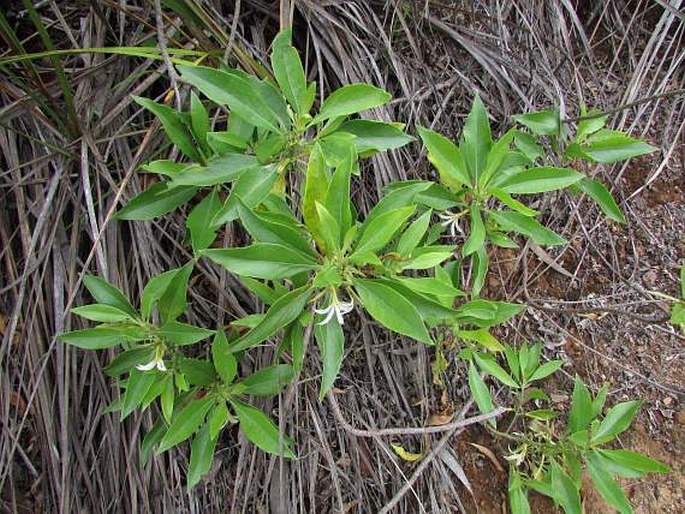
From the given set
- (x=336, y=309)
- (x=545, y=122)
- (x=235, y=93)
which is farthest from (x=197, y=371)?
(x=545, y=122)

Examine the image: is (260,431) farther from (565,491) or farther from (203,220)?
(565,491)

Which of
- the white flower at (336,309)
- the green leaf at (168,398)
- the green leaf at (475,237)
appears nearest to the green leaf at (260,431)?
the green leaf at (168,398)

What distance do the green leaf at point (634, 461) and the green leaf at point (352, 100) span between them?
86cm

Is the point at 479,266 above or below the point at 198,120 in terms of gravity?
below

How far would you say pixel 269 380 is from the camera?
45.2 inches

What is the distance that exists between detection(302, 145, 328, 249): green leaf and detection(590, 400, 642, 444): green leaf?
2.60 feet

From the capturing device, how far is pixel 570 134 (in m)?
1.52

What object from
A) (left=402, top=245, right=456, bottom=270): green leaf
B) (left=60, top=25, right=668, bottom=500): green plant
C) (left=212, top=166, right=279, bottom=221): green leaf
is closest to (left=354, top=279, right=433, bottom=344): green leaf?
(left=60, top=25, right=668, bottom=500): green plant

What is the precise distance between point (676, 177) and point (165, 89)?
1.32 meters

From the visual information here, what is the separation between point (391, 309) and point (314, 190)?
193mm

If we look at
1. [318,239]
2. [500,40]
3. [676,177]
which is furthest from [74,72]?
[676,177]

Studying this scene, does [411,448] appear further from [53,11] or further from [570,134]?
[53,11]

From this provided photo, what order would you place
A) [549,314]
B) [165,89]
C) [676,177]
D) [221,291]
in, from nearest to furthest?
[221,291], [165,89], [549,314], [676,177]

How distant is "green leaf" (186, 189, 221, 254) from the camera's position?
1.05 metres
